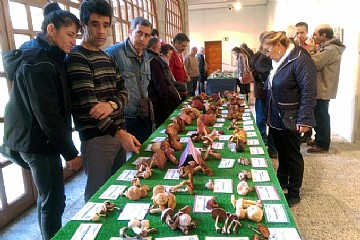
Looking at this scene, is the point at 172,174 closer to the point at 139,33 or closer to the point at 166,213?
the point at 166,213

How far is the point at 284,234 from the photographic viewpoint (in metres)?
0.82

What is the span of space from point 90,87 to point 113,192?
20.2 inches

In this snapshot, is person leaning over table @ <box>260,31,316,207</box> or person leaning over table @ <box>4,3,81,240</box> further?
person leaning over table @ <box>260,31,316,207</box>

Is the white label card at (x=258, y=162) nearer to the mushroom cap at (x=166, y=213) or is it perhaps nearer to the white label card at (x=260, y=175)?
the white label card at (x=260, y=175)

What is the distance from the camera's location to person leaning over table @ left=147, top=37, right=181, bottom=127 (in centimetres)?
262

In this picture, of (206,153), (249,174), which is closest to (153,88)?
(206,153)

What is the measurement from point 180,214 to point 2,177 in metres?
1.75

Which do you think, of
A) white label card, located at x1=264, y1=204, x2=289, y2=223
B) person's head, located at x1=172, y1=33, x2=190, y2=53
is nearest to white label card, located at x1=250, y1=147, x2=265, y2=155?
white label card, located at x1=264, y1=204, x2=289, y2=223

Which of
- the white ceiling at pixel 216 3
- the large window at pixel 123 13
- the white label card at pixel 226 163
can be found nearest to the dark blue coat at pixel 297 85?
the white label card at pixel 226 163

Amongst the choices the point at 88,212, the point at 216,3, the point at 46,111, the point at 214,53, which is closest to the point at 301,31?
the point at 46,111

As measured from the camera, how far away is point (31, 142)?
129 cm

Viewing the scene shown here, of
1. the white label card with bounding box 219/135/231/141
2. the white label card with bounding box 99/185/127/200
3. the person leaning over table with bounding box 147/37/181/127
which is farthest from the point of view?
the person leaning over table with bounding box 147/37/181/127

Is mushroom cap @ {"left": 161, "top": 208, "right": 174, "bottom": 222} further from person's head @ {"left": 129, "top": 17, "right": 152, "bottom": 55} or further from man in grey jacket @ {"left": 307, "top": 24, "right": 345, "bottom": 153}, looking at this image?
man in grey jacket @ {"left": 307, "top": 24, "right": 345, "bottom": 153}

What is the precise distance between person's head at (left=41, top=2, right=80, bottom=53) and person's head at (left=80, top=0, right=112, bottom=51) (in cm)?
6
